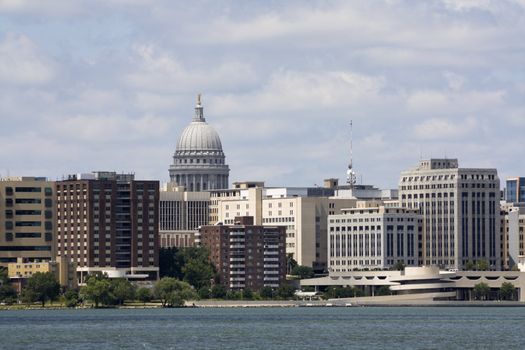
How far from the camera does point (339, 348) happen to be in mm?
166375

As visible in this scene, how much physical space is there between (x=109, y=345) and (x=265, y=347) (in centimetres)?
1303

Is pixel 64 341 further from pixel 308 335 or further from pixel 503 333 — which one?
pixel 503 333

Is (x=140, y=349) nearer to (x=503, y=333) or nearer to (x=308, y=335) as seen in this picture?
(x=308, y=335)

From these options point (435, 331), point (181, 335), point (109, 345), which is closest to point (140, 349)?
point (109, 345)

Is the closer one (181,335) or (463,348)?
(463,348)

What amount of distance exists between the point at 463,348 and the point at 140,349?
25537 mm

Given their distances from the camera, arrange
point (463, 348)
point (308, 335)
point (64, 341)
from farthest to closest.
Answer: point (308, 335) < point (64, 341) < point (463, 348)

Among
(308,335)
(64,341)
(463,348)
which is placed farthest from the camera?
(308,335)

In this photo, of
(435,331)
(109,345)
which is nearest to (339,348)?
(109,345)

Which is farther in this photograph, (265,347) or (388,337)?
(388,337)

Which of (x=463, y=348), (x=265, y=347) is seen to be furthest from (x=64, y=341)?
(x=463, y=348)

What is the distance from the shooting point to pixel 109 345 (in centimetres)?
17112

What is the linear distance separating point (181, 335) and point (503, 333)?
29753mm

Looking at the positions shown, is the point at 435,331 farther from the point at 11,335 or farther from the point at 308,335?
the point at 11,335
